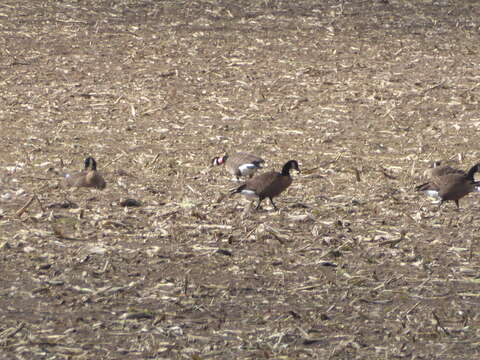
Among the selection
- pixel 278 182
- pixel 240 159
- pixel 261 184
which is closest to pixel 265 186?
pixel 261 184

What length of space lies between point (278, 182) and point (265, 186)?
0.20 metres

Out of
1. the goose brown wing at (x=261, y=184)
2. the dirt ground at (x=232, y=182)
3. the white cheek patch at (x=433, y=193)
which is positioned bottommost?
the dirt ground at (x=232, y=182)

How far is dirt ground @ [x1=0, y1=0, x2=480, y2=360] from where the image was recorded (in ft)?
23.8

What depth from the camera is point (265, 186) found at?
9.83 meters

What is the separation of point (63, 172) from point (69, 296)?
360 centimetres

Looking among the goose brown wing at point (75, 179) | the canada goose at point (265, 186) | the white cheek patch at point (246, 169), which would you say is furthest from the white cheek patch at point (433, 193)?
the goose brown wing at point (75, 179)

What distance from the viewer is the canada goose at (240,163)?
35.8 feet

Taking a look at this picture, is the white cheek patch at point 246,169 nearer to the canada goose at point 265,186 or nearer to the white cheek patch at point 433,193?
the canada goose at point 265,186

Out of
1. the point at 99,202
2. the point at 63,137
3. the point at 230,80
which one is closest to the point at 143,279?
the point at 99,202

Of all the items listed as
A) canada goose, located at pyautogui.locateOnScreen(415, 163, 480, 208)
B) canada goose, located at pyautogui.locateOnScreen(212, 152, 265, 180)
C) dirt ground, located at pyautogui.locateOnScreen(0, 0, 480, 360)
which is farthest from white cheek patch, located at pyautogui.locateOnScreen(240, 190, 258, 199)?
canada goose, located at pyautogui.locateOnScreen(415, 163, 480, 208)

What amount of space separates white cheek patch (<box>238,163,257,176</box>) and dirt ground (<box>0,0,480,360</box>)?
18 cm

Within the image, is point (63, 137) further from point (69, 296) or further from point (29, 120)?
point (69, 296)

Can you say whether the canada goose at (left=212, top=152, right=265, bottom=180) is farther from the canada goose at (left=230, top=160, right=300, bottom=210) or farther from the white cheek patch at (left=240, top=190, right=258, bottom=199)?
the white cheek patch at (left=240, top=190, right=258, bottom=199)

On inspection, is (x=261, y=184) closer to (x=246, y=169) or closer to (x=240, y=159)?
(x=246, y=169)
